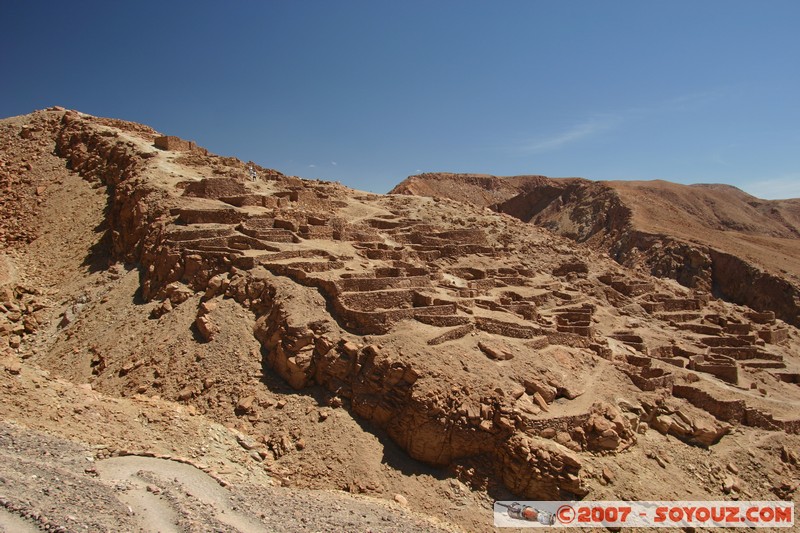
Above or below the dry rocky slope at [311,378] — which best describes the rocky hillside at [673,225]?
above

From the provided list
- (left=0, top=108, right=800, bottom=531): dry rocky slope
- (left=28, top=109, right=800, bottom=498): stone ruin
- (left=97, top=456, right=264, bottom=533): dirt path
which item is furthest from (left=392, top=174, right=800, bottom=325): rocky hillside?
(left=97, top=456, right=264, bottom=533): dirt path

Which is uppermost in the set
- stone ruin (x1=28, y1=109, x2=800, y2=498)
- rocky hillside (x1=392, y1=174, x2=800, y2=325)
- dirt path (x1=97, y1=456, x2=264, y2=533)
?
rocky hillside (x1=392, y1=174, x2=800, y2=325)

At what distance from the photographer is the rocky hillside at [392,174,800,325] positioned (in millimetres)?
42594

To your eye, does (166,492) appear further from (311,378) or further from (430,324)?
(430,324)

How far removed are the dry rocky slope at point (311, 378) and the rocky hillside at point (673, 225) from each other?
18.1m

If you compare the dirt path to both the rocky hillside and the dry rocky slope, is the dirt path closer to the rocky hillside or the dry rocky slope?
the dry rocky slope

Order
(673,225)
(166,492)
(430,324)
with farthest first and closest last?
(673,225)
(430,324)
(166,492)

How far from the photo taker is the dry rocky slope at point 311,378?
12.2 meters

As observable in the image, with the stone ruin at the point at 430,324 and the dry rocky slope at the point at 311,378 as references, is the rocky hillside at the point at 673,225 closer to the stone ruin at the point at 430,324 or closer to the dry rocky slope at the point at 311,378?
A: the stone ruin at the point at 430,324

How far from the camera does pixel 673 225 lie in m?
55.8

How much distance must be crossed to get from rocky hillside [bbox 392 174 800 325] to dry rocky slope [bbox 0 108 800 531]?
18.1 m

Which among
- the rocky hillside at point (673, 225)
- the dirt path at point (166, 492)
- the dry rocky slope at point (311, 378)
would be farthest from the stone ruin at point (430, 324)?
the rocky hillside at point (673, 225)

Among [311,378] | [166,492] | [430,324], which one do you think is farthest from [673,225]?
[166,492]

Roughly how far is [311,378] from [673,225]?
5158 centimetres
